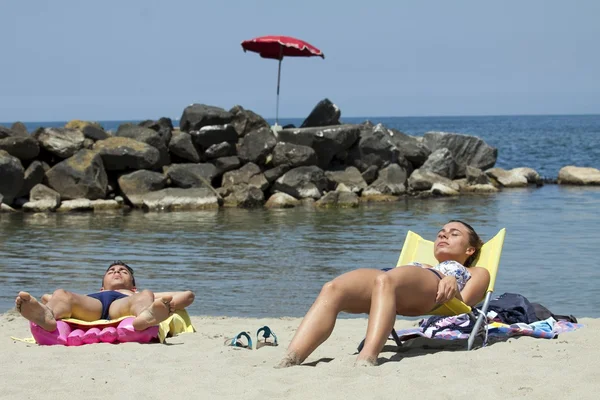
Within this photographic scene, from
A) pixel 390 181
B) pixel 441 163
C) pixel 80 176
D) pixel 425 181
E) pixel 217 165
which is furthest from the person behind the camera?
pixel 441 163

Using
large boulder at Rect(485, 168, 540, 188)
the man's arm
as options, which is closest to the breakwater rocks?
large boulder at Rect(485, 168, 540, 188)

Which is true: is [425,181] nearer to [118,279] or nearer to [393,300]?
[118,279]

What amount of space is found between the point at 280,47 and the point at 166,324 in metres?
19.1

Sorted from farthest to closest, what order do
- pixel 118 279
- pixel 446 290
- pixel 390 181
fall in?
pixel 390 181 → pixel 118 279 → pixel 446 290

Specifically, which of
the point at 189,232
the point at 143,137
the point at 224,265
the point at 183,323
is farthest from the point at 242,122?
the point at 183,323

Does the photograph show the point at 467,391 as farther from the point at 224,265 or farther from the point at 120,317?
the point at 224,265

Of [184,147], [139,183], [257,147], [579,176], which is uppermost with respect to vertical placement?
[257,147]

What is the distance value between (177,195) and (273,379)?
649 inches

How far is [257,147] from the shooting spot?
2227cm

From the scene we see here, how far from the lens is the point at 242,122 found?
75.8ft

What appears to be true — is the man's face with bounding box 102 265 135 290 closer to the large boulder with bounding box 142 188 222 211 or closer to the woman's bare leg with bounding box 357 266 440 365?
the woman's bare leg with bounding box 357 266 440 365

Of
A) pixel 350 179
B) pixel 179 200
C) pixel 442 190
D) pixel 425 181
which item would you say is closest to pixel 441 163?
pixel 425 181

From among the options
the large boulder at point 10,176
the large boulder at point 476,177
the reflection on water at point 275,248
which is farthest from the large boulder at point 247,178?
the large boulder at point 476,177

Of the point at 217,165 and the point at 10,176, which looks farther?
the point at 217,165
